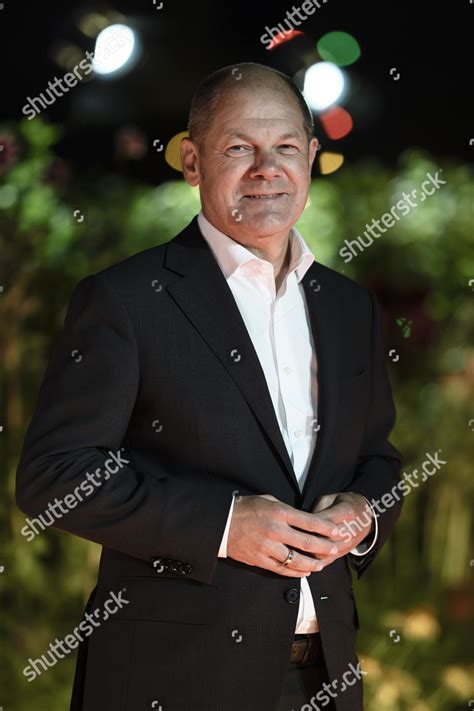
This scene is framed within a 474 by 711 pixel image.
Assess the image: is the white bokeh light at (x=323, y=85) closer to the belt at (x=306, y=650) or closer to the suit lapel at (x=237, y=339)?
the suit lapel at (x=237, y=339)

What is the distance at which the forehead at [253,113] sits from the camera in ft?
5.86

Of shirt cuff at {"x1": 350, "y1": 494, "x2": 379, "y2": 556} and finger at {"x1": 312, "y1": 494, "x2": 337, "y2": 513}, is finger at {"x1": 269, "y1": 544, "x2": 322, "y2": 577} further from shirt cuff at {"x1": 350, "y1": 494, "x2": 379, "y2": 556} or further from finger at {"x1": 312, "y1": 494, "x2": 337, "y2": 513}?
shirt cuff at {"x1": 350, "y1": 494, "x2": 379, "y2": 556}

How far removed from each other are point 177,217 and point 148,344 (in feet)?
4.40

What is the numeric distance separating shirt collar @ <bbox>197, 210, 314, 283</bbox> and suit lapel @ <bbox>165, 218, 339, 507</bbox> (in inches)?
0.7

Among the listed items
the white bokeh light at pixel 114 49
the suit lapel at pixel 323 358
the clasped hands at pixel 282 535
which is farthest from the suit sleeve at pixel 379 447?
the white bokeh light at pixel 114 49

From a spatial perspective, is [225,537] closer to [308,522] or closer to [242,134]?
[308,522]

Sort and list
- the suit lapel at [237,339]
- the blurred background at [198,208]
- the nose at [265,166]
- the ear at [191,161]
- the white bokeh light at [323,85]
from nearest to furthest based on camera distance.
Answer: the suit lapel at [237,339]
the nose at [265,166]
the ear at [191,161]
the blurred background at [198,208]
the white bokeh light at [323,85]

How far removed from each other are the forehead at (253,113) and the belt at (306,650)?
921 mm

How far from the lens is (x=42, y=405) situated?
165 cm

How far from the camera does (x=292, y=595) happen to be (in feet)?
5.31

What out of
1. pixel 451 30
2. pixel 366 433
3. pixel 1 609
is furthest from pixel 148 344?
pixel 451 30

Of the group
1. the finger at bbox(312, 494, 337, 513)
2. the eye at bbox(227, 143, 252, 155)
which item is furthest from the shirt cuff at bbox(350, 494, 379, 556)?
the eye at bbox(227, 143, 252, 155)

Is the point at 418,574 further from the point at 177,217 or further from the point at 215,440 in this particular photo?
the point at 215,440

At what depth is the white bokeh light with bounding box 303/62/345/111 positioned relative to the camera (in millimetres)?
2998
